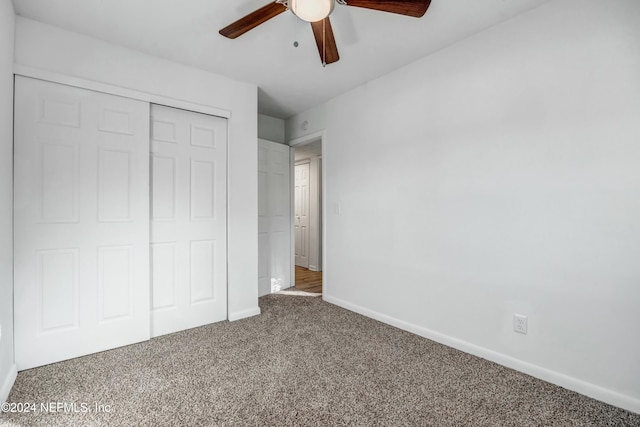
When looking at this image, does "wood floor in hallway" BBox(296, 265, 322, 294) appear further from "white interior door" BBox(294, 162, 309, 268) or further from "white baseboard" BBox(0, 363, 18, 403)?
"white baseboard" BBox(0, 363, 18, 403)

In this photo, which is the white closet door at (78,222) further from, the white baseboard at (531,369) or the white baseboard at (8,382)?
the white baseboard at (531,369)

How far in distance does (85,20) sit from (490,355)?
3743 mm

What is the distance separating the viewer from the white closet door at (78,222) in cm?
211

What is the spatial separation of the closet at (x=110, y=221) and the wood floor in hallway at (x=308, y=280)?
1.46m

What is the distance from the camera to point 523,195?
6.83 feet

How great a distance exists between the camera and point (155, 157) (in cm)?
266

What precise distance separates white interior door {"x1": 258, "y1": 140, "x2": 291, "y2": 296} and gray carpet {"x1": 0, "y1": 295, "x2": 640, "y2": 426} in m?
1.47

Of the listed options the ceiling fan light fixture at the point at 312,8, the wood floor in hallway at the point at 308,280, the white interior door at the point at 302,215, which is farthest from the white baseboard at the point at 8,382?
the white interior door at the point at 302,215

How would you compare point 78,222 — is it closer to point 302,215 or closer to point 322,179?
point 322,179

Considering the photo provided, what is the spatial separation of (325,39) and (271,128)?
8.33ft

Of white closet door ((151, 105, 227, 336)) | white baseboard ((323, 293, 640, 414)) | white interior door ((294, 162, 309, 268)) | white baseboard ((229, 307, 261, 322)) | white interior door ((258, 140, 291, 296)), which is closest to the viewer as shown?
white baseboard ((323, 293, 640, 414))

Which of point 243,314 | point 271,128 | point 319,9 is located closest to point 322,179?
point 271,128

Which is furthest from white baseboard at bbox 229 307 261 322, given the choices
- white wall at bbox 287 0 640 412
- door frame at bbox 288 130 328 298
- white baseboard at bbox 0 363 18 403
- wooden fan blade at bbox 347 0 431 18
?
wooden fan blade at bbox 347 0 431 18

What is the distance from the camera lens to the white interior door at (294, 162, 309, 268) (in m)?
5.77
